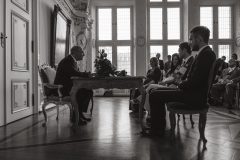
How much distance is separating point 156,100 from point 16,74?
2750mm

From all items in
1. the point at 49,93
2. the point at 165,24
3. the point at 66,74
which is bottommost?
the point at 49,93

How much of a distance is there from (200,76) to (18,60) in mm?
3336

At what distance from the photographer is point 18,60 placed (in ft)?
17.1

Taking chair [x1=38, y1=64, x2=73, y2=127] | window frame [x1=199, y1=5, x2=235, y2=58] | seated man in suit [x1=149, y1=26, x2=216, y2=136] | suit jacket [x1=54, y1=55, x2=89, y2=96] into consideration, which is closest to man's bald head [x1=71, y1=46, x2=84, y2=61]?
suit jacket [x1=54, y1=55, x2=89, y2=96]

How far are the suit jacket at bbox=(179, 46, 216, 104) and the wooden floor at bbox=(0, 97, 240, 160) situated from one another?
0.54 metres

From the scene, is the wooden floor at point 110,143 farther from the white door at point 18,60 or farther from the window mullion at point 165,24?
the window mullion at point 165,24

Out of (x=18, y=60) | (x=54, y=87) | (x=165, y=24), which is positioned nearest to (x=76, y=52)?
(x=54, y=87)

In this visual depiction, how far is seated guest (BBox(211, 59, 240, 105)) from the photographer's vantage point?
724 centimetres

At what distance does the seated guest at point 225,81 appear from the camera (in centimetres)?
724

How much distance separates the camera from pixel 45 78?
4.80 m

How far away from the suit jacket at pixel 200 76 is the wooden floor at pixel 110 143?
0.54 m

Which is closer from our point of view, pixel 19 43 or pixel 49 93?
pixel 49 93

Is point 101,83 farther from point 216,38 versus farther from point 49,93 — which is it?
point 216,38

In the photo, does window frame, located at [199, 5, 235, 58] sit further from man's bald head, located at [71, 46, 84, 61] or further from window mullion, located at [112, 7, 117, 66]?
man's bald head, located at [71, 46, 84, 61]
